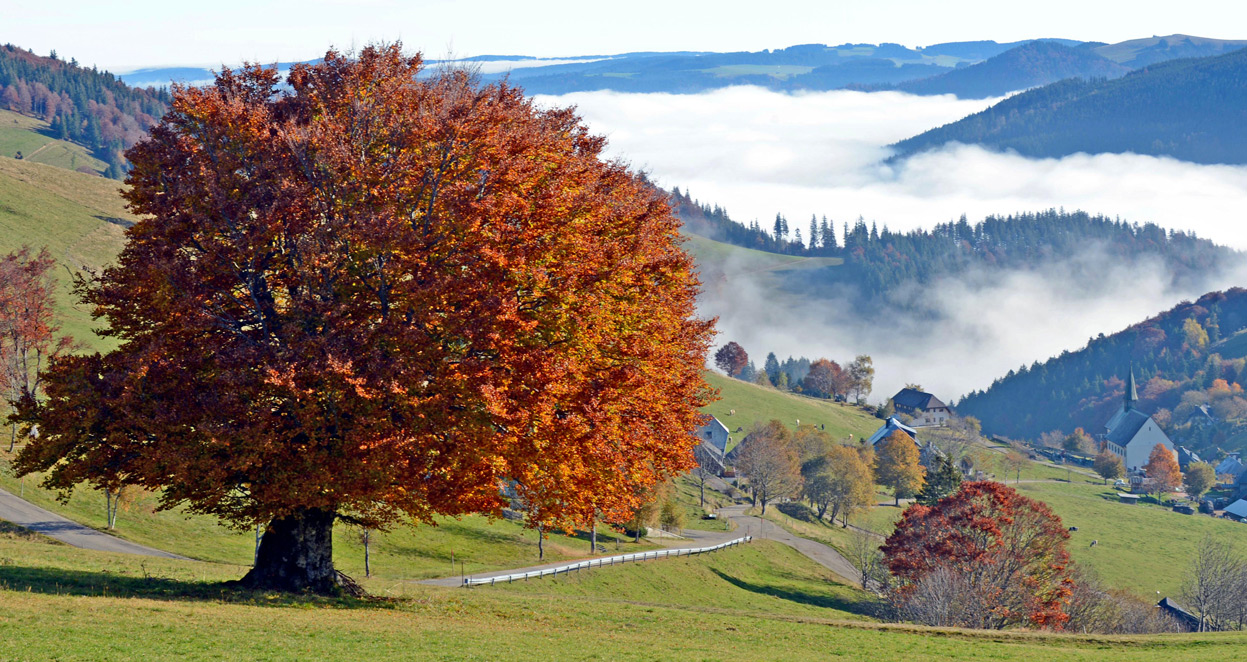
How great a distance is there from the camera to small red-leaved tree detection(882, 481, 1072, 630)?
54.2m

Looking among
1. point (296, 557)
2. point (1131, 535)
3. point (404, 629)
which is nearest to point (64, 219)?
point (296, 557)

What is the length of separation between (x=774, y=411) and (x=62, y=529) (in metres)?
135

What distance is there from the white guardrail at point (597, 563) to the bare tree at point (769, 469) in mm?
30113

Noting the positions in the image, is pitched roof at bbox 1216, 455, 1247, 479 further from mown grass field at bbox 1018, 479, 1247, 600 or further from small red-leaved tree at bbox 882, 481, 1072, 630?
small red-leaved tree at bbox 882, 481, 1072, 630

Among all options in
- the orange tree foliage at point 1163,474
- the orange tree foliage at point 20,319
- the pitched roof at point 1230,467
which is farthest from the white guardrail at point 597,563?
the pitched roof at point 1230,467

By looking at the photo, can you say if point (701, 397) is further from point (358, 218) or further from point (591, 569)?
point (591, 569)

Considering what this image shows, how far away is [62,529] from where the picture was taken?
49125 mm

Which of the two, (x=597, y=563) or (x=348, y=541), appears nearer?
(x=348, y=541)

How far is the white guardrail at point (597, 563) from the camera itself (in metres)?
52.2

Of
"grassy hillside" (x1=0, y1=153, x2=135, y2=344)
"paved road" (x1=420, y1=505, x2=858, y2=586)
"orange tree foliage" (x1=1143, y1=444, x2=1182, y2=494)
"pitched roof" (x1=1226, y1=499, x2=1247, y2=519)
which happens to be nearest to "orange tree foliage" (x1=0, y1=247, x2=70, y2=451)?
"grassy hillside" (x1=0, y1=153, x2=135, y2=344)

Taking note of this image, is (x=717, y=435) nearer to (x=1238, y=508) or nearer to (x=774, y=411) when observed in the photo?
(x=774, y=411)

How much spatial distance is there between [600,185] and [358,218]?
11.7 meters

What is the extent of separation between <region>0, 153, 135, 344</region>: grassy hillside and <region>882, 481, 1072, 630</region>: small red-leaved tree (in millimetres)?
72347

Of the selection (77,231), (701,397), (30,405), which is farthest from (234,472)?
(77,231)
